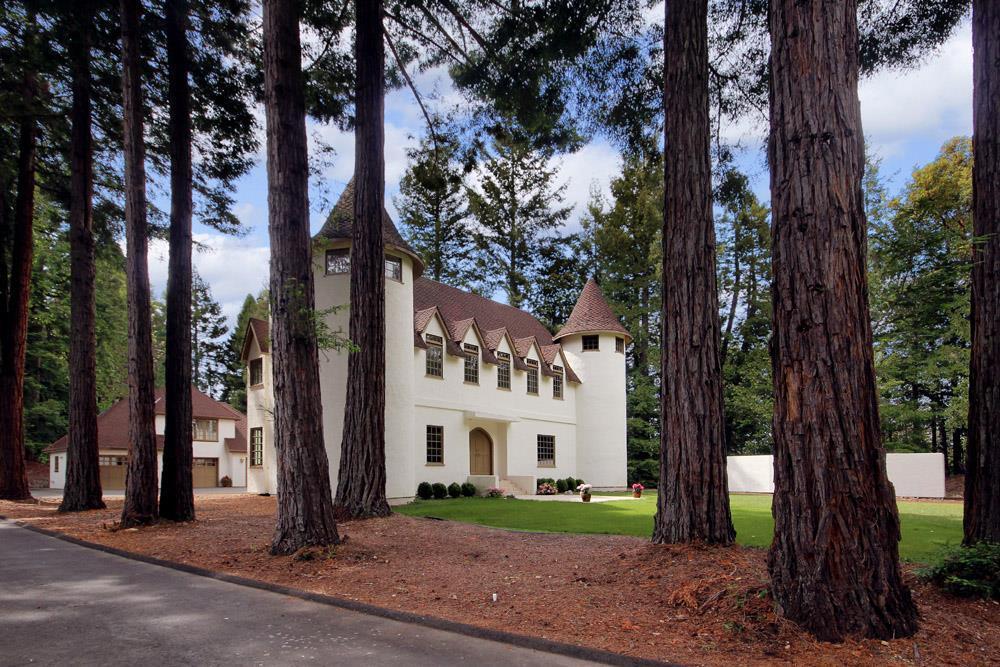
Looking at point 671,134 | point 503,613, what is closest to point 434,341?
point 671,134

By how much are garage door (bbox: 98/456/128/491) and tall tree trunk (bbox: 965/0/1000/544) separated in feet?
132

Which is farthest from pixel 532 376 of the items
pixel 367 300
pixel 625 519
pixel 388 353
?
pixel 367 300

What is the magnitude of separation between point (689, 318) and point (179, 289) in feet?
38.1

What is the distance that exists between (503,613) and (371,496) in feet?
27.3

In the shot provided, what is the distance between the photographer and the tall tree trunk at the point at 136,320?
1369cm

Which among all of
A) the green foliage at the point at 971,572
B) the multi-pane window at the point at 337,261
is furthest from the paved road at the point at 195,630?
the multi-pane window at the point at 337,261

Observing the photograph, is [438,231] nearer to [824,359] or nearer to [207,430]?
[207,430]

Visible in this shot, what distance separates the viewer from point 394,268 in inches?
871

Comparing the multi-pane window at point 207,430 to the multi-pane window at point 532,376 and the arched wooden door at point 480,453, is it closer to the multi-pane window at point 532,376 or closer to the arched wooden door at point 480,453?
the arched wooden door at point 480,453

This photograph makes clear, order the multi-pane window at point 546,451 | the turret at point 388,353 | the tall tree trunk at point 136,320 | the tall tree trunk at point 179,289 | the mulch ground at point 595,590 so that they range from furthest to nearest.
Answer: the multi-pane window at point 546,451, the turret at point 388,353, the tall tree trunk at point 179,289, the tall tree trunk at point 136,320, the mulch ground at point 595,590

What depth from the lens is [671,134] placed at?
336 inches

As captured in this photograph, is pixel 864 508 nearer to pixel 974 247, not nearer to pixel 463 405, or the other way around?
pixel 974 247

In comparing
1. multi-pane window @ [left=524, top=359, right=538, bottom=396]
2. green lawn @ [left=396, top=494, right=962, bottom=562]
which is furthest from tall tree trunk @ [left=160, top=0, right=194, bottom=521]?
multi-pane window @ [left=524, top=359, right=538, bottom=396]

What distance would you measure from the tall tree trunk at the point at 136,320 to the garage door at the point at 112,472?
88.4 feet
